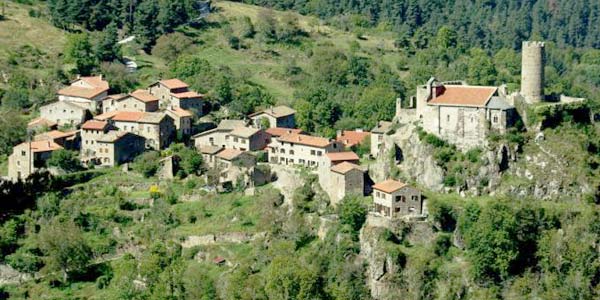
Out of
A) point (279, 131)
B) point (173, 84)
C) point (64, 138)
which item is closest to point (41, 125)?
point (64, 138)

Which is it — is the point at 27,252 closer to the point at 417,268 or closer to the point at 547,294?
the point at 417,268

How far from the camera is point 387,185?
6078 centimetres

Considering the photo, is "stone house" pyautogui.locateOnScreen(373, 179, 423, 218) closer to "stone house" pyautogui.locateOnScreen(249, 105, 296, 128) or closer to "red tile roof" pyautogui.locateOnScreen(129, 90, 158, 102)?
"stone house" pyautogui.locateOnScreen(249, 105, 296, 128)

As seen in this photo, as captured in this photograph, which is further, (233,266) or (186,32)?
(186,32)

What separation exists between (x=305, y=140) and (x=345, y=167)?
650cm

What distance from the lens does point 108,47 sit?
89062 millimetres

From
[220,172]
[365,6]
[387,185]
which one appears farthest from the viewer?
[365,6]

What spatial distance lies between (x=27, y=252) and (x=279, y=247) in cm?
1584

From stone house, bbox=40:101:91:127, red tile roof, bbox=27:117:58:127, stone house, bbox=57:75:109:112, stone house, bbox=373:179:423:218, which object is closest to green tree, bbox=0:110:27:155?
red tile roof, bbox=27:117:58:127

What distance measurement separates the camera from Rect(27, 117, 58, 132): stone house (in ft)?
245

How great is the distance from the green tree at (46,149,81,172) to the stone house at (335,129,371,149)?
1837cm

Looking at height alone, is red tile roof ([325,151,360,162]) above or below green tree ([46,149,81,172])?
above

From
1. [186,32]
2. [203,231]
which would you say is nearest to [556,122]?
[203,231]

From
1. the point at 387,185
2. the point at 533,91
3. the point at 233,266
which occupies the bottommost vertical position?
the point at 233,266
